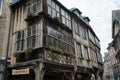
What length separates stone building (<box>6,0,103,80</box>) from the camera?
9820 millimetres

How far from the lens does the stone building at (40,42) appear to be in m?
9.82

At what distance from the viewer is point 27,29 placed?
36.6ft

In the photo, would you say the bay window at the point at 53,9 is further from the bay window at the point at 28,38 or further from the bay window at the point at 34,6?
the bay window at the point at 28,38

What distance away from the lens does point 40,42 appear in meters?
9.91

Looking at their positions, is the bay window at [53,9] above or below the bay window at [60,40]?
above

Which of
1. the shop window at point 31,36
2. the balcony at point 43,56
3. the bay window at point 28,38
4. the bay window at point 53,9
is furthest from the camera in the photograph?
the bay window at point 53,9

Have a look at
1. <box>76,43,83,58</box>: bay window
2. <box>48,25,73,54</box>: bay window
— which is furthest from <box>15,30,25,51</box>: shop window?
<box>76,43,83,58</box>: bay window

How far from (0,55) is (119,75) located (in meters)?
24.7

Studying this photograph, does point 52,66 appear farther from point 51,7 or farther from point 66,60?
point 51,7

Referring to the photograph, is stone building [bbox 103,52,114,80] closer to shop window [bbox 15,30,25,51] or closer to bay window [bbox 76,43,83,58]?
bay window [bbox 76,43,83,58]

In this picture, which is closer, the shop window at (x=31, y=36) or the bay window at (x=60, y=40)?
the shop window at (x=31, y=36)

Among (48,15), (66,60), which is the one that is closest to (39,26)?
(48,15)

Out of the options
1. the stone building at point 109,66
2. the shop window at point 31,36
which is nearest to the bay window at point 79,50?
the shop window at point 31,36

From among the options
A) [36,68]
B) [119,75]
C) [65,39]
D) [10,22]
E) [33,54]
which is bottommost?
[119,75]
